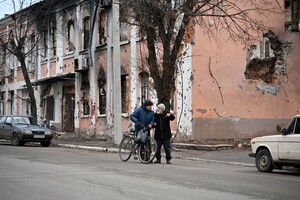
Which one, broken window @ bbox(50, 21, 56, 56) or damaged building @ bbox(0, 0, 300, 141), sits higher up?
broken window @ bbox(50, 21, 56, 56)

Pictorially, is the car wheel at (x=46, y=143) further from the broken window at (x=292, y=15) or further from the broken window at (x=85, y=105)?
the broken window at (x=292, y=15)

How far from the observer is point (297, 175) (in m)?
13.2

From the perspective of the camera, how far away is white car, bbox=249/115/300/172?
1251 centimetres

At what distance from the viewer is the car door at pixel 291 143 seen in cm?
1243

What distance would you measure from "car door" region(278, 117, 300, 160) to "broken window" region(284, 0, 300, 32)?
14.2 meters

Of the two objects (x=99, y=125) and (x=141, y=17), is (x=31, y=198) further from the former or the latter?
(x=99, y=125)

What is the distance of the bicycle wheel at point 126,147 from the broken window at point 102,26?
14.0 metres

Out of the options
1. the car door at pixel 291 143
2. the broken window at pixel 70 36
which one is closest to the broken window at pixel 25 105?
the broken window at pixel 70 36

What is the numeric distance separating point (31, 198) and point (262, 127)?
18041 millimetres

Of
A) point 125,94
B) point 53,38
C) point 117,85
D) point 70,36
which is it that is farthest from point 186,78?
point 53,38

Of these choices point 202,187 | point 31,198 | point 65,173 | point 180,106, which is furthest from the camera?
point 180,106

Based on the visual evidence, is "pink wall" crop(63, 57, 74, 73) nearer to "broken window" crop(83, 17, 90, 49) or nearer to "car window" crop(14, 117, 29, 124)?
"broken window" crop(83, 17, 90, 49)

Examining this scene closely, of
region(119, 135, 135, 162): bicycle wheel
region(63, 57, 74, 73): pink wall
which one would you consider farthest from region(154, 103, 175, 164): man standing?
region(63, 57, 74, 73): pink wall

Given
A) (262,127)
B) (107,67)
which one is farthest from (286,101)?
(107,67)
